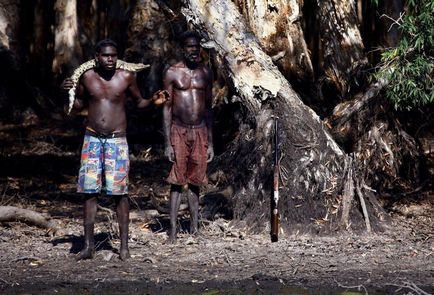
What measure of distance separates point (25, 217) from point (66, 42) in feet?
34.2

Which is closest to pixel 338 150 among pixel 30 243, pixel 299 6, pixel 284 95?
pixel 284 95

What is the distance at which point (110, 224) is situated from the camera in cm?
1070

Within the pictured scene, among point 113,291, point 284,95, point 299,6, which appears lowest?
point 113,291

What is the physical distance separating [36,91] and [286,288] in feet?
42.1

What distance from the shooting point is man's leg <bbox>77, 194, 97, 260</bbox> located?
9.40 metres

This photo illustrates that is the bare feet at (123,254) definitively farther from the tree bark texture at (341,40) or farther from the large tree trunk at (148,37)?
the large tree trunk at (148,37)

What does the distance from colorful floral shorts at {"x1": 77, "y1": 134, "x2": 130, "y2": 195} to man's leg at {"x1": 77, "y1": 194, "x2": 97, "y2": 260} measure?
6.0 inches

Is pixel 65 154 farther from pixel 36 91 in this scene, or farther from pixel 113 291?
pixel 113 291

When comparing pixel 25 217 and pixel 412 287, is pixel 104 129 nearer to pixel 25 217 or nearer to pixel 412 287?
pixel 25 217

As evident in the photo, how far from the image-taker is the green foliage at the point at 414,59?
10.1 m

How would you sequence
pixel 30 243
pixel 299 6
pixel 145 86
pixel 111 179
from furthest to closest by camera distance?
1. pixel 145 86
2. pixel 299 6
3. pixel 30 243
4. pixel 111 179

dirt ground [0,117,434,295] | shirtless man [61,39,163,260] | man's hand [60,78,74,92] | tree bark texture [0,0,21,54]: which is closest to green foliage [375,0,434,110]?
dirt ground [0,117,434,295]

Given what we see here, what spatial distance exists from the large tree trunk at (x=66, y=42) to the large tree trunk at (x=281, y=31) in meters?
5.94

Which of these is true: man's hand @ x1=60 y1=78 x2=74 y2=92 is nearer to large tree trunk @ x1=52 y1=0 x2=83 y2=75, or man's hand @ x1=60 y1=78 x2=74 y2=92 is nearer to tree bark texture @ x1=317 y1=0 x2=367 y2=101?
tree bark texture @ x1=317 y1=0 x2=367 y2=101
